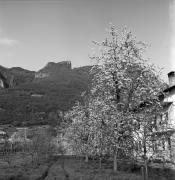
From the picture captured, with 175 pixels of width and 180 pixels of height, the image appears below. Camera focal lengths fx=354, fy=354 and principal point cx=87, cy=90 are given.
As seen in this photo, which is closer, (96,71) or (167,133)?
(167,133)

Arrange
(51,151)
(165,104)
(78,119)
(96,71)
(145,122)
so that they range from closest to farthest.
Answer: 1. (145,122)
2. (96,71)
3. (165,104)
4. (78,119)
5. (51,151)

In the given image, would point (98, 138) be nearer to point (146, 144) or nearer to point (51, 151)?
point (146, 144)

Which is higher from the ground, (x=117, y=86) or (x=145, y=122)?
(x=117, y=86)

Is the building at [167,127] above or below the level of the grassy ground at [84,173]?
above

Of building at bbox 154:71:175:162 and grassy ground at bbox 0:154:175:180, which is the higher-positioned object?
building at bbox 154:71:175:162

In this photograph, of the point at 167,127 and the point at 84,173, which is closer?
the point at 167,127

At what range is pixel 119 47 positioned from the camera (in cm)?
3981

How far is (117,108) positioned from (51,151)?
75765mm

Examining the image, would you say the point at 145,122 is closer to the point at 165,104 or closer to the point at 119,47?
the point at 119,47

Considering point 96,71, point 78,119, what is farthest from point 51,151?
point 96,71

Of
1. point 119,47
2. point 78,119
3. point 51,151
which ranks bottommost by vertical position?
point 51,151

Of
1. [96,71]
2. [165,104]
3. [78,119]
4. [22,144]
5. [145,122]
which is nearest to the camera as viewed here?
[145,122]

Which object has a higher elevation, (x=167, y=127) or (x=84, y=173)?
(x=167, y=127)

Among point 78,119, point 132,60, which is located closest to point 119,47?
point 132,60
